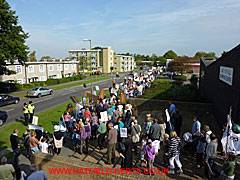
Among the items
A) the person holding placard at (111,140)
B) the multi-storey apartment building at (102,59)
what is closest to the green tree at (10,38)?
the person holding placard at (111,140)

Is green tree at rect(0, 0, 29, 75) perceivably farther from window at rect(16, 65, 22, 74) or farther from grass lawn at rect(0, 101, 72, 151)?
grass lawn at rect(0, 101, 72, 151)

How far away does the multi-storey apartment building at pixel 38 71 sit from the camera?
35219 millimetres

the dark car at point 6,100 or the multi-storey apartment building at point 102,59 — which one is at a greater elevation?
the multi-storey apartment building at point 102,59

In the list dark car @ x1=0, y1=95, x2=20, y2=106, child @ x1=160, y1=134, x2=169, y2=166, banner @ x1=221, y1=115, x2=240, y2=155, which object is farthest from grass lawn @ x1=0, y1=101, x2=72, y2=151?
banner @ x1=221, y1=115, x2=240, y2=155

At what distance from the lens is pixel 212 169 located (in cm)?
649

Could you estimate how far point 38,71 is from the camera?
41250 millimetres

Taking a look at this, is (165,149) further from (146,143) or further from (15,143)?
(15,143)

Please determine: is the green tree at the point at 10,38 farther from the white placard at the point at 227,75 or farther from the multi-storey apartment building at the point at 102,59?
the multi-storey apartment building at the point at 102,59

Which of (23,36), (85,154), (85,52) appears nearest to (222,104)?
(85,154)

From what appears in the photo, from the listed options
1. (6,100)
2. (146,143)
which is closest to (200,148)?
(146,143)

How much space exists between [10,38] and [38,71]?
16.5 meters

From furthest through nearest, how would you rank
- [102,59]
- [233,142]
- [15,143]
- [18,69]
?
1. [102,59]
2. [18,69]
3. [15,143]
4. [233,142]

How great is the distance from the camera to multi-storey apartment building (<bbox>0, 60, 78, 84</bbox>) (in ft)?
116

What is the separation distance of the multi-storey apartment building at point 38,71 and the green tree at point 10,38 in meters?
3.82
